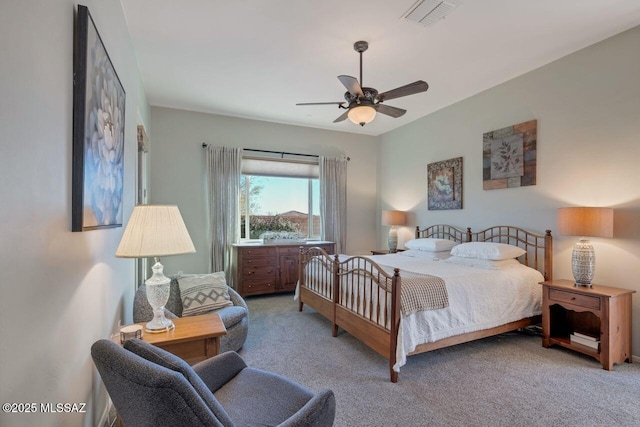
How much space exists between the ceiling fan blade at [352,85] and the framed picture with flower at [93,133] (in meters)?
1.62

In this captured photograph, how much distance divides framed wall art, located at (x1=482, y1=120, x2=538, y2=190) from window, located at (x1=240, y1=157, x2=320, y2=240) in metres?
2.92

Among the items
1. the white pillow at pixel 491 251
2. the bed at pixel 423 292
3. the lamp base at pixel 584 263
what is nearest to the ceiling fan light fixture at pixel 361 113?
the bed at pixel 423 292

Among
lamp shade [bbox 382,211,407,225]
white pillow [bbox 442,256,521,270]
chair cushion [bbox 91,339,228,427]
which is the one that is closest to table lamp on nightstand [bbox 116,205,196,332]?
chair cushion [bbox 91,339,228,427]

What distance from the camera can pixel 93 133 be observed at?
1458 mm

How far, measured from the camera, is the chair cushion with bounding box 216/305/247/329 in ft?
9.14

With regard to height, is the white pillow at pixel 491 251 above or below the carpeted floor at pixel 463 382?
above

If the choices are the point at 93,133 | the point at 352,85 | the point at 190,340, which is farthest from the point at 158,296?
the point at 352,85

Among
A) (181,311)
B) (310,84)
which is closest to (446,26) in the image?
(310,84)

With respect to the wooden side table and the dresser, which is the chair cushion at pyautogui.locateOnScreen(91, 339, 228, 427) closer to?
the wooden side table

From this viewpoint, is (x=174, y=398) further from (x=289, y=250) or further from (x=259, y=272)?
(x=289, y=250)

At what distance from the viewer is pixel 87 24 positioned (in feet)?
4.45

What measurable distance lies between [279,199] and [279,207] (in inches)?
5.8

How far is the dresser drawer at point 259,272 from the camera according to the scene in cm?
492

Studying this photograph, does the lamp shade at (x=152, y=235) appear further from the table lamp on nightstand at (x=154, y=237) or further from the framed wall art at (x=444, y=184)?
the framed wall art at (x=444, y=184)
